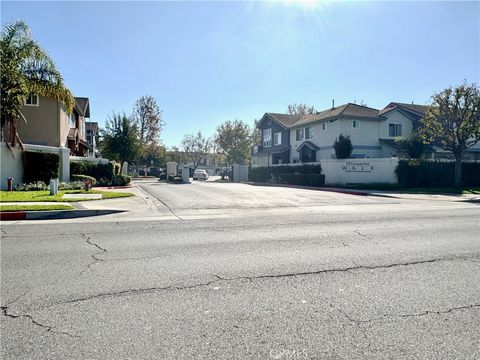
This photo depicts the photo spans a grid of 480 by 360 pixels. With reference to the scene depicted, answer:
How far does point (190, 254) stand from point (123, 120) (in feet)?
95.8

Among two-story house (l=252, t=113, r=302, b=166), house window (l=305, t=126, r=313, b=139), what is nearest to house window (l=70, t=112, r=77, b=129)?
two-story house (l=252, t=113, r=302, b=166)

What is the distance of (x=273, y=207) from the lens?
14742mm

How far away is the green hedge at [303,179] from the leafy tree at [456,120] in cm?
943

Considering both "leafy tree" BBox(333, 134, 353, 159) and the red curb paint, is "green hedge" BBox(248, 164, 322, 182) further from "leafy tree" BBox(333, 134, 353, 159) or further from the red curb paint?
the red curb paint

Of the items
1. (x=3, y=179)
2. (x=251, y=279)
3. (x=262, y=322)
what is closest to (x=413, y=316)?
(x=262, y=322)

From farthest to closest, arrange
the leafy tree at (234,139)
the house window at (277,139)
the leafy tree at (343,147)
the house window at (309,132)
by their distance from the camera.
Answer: the leafy tree at (234,139)
the house window at (277,139)
the house window at (309,132)
the leafy tree at (343,147)

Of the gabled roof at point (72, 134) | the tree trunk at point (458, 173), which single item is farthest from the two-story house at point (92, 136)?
the tree trunk at point (458, 173)

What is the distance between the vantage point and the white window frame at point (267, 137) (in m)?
50.0

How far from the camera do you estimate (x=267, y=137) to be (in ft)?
167

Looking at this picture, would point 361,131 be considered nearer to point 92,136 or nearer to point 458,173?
point 458,173

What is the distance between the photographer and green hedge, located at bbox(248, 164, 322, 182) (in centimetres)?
3143

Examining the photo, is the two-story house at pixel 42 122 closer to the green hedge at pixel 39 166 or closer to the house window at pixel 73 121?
the house window at pixel 73 121

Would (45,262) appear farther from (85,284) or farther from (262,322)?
(262,322)

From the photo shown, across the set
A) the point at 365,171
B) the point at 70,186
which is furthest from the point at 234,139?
the point at 70,186
